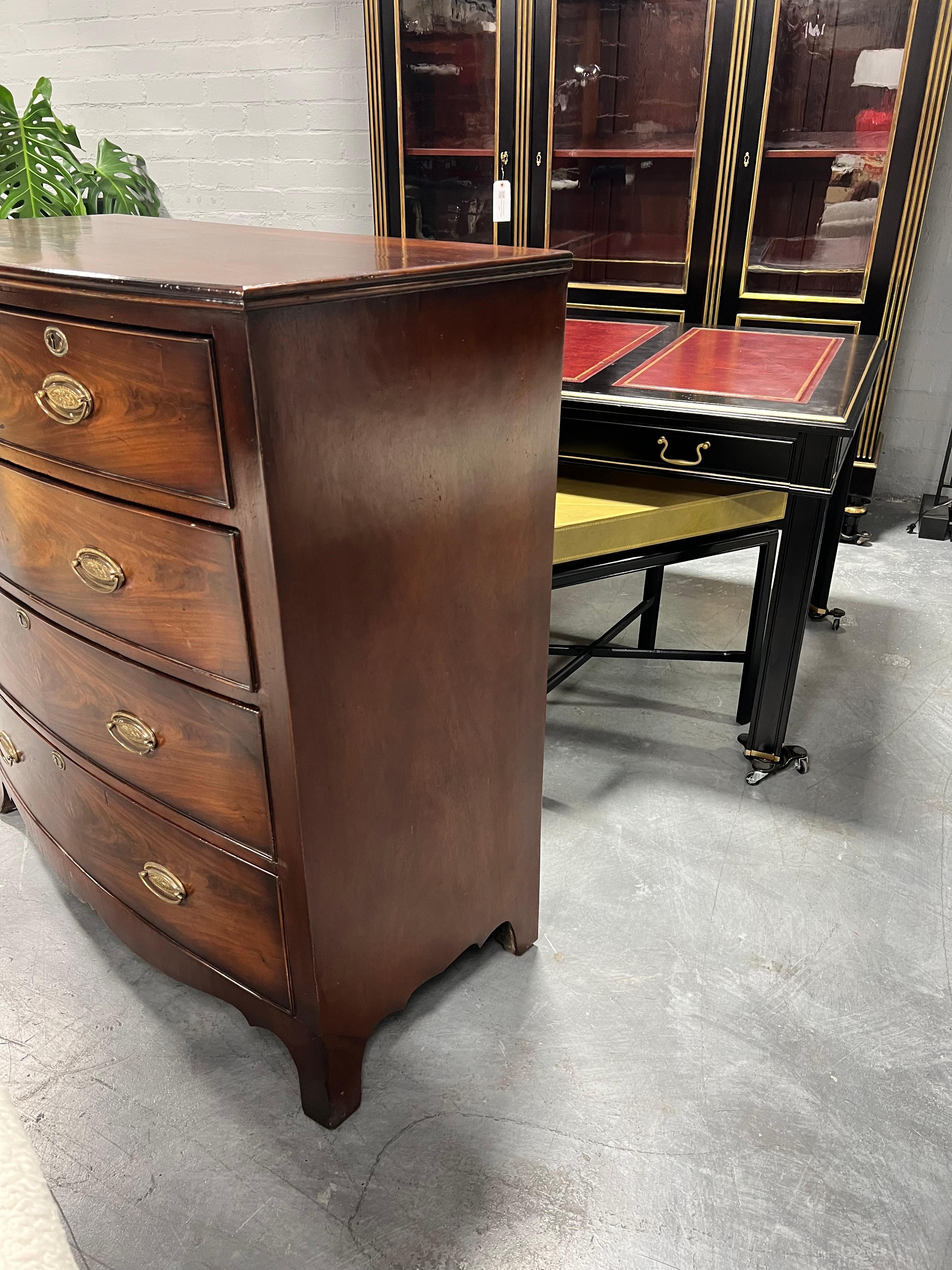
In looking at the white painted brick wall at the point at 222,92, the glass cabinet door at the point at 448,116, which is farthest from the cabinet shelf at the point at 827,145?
the white painted brick wall at the point at 222,92

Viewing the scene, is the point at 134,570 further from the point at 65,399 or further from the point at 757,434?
the point at 757,434

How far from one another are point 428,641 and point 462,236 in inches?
131

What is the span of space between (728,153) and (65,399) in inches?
126

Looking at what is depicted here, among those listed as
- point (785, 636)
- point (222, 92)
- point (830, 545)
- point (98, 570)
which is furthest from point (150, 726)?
point (222, 92)

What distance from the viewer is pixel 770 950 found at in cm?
169

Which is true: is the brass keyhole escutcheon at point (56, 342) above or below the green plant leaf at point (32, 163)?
below

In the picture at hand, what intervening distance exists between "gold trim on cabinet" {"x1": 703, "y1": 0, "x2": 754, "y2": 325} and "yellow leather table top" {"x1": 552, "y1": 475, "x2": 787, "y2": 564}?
1.85 m

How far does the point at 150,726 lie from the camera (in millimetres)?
1207

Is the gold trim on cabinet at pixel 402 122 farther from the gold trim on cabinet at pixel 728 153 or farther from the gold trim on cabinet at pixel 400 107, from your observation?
the gold trim on cabinet at pixel 728 153

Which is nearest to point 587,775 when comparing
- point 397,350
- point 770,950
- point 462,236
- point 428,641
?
point 770,950

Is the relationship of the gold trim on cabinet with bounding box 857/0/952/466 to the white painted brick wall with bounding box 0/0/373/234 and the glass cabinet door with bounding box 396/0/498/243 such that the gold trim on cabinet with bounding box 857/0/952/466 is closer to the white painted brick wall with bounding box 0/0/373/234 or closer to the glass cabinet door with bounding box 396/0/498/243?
the glass cabinet door with bounding box 396/0/498/243

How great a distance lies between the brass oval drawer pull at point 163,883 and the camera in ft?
4.30

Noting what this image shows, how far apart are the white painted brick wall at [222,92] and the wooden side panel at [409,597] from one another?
377 cm

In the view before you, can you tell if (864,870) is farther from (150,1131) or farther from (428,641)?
(150,1131)
